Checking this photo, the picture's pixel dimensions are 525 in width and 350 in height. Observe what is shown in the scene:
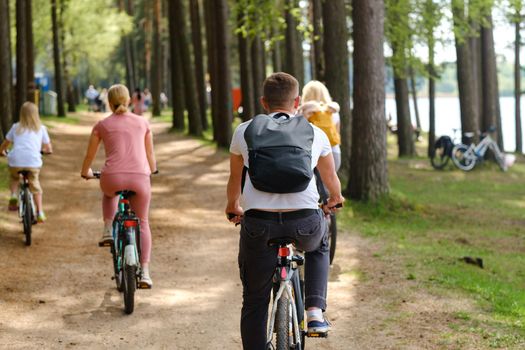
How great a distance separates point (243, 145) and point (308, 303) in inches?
40.6

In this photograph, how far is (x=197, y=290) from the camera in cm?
938

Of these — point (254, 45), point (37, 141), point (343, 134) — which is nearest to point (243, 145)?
point (37, 141)

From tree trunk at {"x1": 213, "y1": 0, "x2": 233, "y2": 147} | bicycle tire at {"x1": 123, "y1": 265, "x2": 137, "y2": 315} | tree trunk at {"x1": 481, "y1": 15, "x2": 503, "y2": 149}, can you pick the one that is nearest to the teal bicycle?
bicycle tire at {"x1": 123, "y1": 265, "x2": 137, "y2": 315}

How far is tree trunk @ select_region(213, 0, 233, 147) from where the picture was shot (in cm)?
2339

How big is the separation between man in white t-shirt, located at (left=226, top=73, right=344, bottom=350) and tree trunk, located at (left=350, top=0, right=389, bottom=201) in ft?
30.4

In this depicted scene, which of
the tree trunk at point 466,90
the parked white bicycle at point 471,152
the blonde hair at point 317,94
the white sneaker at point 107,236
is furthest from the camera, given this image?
the parked white bicycle at point 471,152

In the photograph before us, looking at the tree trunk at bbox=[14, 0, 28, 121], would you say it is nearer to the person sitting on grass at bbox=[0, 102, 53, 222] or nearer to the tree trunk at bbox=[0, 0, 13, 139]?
the tree trunk at bbox=[0, 0, 13, 139]

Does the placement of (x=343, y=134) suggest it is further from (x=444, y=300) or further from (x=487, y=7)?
(x=444, y=300)

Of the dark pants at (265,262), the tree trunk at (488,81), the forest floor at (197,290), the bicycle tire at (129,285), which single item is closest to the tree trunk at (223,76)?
the forest floor at (197,290)

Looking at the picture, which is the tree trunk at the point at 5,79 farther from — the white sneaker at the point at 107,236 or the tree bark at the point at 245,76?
the white sneaker at the point at 107,236

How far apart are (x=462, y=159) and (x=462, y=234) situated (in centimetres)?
1229

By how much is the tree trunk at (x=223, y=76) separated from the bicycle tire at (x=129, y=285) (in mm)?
15892

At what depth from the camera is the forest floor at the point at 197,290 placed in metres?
7.41

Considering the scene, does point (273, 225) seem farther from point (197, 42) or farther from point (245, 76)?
point (197, 42)
